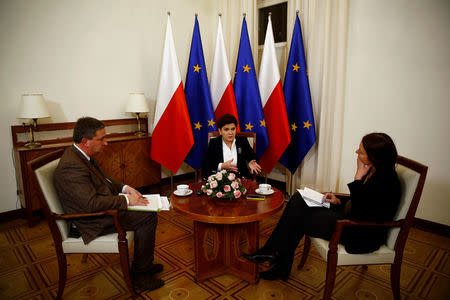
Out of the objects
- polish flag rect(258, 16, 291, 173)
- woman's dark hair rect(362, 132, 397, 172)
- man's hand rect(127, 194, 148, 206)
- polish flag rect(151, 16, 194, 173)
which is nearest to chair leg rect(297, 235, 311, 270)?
woman's dark hair rect(362, 132, 397, 172)

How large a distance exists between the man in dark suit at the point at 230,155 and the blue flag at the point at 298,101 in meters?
0.87

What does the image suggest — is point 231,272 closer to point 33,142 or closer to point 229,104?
point 229,104

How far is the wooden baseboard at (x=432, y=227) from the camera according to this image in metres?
2.72

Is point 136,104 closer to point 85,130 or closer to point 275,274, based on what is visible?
point 85,130

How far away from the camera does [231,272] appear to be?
213cm

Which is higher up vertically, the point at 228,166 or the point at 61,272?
the point at 228,166

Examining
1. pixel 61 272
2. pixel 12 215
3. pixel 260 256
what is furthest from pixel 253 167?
pixel 12 215

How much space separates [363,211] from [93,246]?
5.31 feet

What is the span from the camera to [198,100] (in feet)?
12.0

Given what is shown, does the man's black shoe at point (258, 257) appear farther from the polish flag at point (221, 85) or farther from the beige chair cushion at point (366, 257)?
the polish flag at point (221, 85)

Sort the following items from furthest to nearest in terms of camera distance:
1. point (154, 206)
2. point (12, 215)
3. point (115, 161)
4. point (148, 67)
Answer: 1. point (148, 67)
2. point (115, 161)
3. point (12, 215)
4. point (154, 206)

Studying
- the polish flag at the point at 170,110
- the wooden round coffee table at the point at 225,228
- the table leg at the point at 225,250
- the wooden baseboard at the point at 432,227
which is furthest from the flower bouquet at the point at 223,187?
the wooden baseboard at the point at 432,227

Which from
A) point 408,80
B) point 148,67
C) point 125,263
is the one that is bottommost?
point 125,263

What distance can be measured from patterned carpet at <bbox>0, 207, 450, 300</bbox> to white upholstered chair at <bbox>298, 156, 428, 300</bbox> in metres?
0.32
